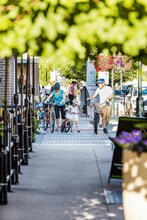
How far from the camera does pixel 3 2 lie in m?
6.06

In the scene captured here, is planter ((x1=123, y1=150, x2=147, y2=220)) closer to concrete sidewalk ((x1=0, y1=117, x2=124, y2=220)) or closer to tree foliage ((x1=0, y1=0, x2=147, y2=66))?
tree foliage ((x1=0, y1=0, x2=147, y2=66))

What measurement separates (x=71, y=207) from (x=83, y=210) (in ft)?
0.78

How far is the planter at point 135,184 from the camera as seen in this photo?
6.01m

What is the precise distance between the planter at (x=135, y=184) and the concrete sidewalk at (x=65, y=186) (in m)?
2.77

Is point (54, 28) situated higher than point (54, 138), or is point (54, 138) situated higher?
point (54, 28)

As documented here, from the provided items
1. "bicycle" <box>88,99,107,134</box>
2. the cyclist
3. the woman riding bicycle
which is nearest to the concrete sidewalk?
"bicycle" <box>88,99,107,134</box>

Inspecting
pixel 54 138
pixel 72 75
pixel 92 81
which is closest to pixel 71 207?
pixel 54 138

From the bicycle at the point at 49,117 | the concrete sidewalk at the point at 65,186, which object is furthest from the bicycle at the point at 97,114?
the concrete sidewalk at the point at 65,186

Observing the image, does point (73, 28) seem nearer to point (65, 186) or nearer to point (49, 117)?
point (65, 186)

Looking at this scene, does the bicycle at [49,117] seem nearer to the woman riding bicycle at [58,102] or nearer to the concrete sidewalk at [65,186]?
the woman riding bicycle at [58,102]

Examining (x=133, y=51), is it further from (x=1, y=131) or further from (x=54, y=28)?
(x=1, y=131)

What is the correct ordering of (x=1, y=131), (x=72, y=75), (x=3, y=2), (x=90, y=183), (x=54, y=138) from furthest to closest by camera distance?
(x=72, y=75)
(x=54, y=138)
(x=90, y=183)
(x=1, y=131)
(x=3, y=2)

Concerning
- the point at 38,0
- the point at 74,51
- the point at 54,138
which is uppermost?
the point at 38,0

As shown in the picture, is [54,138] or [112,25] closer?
[112,25]
